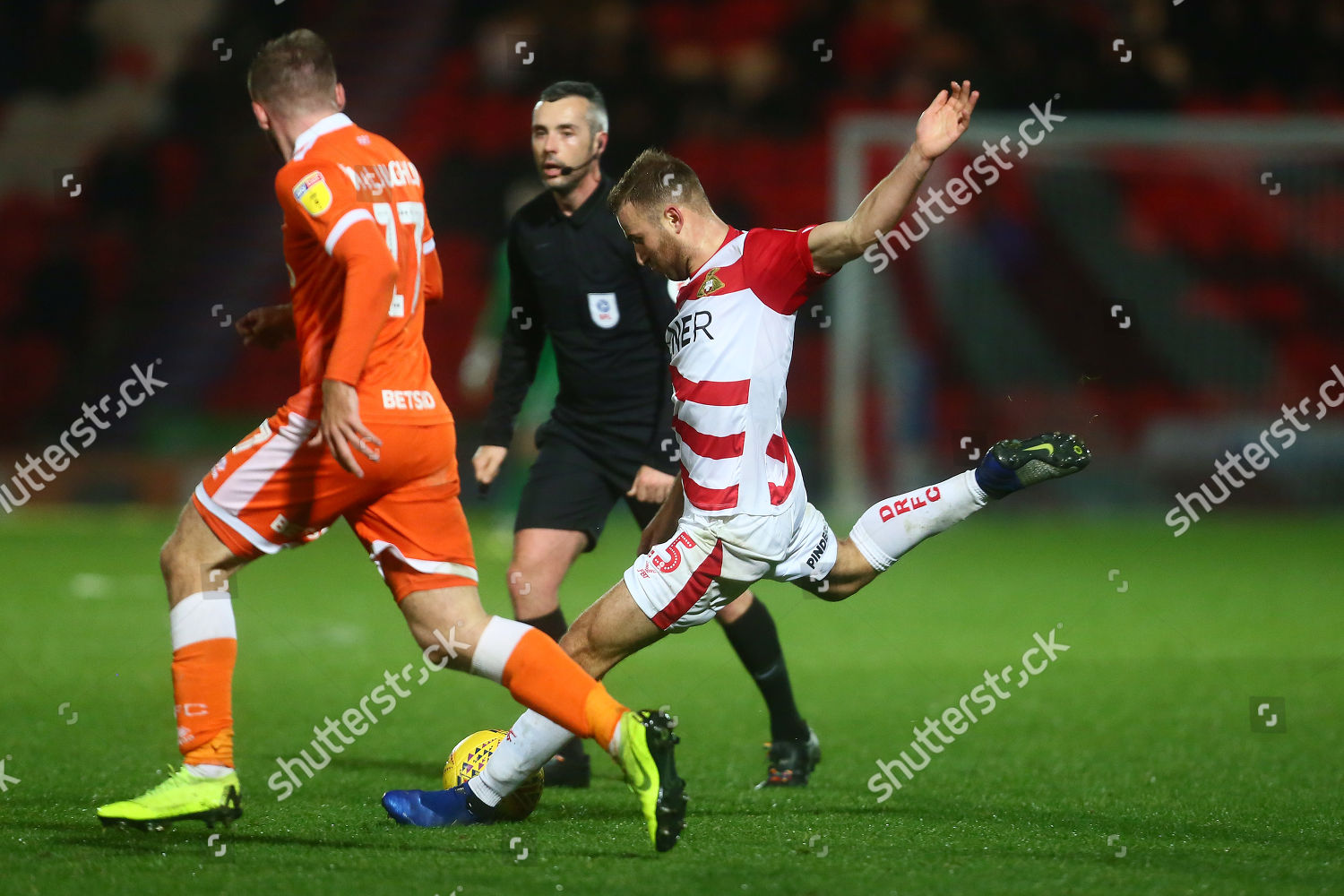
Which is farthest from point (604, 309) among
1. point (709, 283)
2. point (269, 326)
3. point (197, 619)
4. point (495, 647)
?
point (197, 619)

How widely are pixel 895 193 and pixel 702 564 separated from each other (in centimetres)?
112

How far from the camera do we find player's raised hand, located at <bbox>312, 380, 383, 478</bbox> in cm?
387

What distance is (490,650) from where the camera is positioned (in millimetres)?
4090

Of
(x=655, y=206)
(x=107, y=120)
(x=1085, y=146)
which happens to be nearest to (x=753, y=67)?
(x=1085, y=146)

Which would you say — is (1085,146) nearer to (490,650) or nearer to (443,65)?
(443,65)

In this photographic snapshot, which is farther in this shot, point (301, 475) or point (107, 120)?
point (107, 120)

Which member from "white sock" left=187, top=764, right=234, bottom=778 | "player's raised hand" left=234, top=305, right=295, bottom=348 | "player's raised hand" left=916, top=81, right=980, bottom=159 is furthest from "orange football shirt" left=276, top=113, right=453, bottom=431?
"player's raised hand" left=916, top=81, right=980, bottom=159

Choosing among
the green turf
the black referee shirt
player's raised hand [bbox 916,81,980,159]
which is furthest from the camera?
the black referee shirt

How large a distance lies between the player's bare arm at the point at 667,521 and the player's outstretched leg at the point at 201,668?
1194 mm

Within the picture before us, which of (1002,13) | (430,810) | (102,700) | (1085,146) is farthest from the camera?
(1002,13)

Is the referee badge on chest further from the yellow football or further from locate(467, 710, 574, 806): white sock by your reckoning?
locate(467, 710, 574, 806): white sock

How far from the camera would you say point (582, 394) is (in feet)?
18.1

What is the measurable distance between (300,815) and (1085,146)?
40.2 ft

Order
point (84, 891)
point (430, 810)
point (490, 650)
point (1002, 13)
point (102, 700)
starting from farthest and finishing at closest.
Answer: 1. point (1002, 13)
2. point (102, 700)
3. point (430, 810)
4. point (490, 650)
5. point (84, 891)
